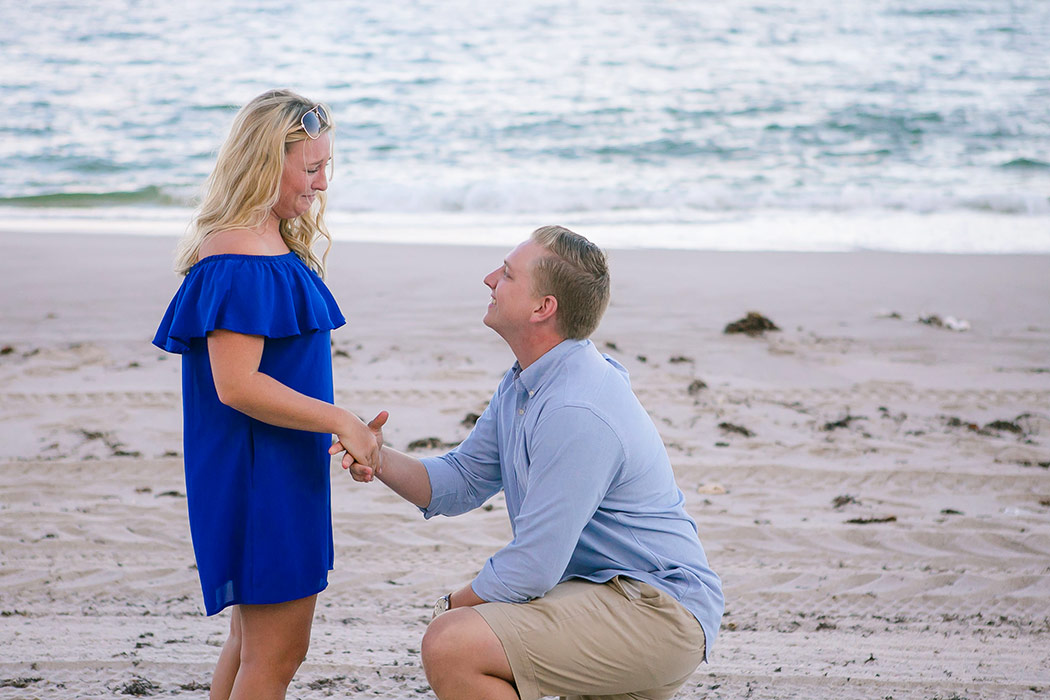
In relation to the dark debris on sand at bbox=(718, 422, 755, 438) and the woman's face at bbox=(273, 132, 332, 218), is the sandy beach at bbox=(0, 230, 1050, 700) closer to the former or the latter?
the dark debris on sand at bbox=(718, 422, 755, 438)

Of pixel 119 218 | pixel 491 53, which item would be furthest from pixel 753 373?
pixel 491 53

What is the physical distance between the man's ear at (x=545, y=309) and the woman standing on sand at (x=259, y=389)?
517 mm

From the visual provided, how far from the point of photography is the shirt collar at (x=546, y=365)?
242 cm

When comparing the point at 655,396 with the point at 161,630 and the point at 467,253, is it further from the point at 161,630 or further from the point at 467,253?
the point at 467,253

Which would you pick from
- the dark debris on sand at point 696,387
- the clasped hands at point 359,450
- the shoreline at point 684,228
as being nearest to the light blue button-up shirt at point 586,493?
the clasped hands at point 359,450

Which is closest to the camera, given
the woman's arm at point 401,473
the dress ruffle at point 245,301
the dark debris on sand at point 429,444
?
the dress ruffle at point 245,301

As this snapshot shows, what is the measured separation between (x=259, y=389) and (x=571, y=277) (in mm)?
808

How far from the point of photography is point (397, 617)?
361 cm

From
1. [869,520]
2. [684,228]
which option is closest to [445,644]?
[869,520]

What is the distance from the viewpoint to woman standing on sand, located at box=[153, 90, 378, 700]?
86.8 inches

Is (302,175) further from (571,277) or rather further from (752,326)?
(752,326)

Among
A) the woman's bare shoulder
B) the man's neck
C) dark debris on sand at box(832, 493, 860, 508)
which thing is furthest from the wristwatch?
dark debris on sand at box(832, 493, 860, 508)

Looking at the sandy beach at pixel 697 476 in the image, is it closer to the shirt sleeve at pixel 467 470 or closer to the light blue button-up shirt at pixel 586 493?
the shirt sleeve at pixel 467 470

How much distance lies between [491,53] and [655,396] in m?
18.9
